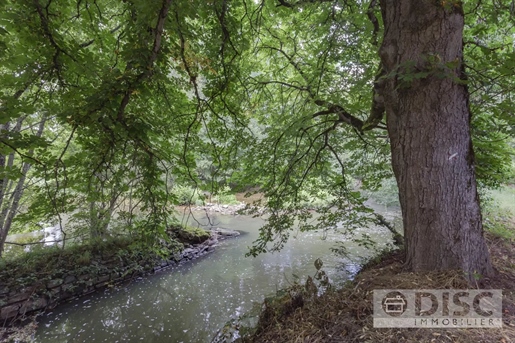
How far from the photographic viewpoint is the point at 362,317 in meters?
1.44

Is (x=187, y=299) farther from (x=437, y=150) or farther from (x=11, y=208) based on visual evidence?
(x=437, y=150)

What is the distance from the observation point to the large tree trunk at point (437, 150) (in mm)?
1627

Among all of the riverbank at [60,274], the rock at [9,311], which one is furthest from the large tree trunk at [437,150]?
the rock at [9,311]

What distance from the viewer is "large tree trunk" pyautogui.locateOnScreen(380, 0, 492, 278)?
1.63m

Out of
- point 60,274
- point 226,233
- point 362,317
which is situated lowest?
point 60,274

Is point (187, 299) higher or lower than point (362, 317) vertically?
lower

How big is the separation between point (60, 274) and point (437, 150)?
264 inches

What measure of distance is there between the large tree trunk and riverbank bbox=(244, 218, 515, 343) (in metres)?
0.13

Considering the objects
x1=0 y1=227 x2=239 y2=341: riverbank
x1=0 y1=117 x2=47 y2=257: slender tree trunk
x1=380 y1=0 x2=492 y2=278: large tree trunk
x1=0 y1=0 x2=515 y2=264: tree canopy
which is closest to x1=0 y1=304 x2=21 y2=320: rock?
x1=0 y1=227 x2=239 y2=341: riverbank

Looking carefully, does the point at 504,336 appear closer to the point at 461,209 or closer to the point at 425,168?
the point at 461,209

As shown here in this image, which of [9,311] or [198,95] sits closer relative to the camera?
[198,95]

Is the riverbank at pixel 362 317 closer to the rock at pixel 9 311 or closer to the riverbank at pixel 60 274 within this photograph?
the riverbank at pixel 60 274

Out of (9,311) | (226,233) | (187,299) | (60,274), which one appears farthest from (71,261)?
(226,233)

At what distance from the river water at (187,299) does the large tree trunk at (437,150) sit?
5.74 feet
